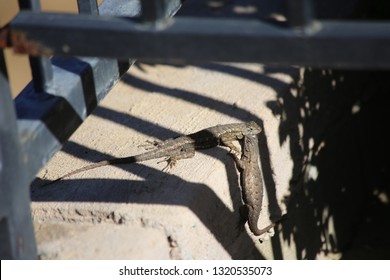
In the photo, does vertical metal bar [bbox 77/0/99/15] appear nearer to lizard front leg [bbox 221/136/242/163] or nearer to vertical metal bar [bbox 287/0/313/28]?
vertical metal bar [bbox 287/0/313/28]

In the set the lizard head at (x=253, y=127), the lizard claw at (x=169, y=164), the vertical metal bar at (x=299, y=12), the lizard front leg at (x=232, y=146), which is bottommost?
the lizard front leg at (x=232, y=146)

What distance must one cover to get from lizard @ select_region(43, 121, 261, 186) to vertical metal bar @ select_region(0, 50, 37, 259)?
1.32 metres

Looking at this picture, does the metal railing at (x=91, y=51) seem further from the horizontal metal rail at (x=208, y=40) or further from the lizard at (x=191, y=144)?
the lizard at (x=191, y=144)

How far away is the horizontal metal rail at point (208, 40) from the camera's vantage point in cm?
210

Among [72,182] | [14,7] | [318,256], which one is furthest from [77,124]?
[14,7]

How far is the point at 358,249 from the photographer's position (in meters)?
6.12

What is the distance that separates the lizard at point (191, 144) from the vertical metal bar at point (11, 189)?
1.32 metres

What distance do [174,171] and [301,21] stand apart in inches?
76.9

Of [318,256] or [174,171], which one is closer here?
[174,171]

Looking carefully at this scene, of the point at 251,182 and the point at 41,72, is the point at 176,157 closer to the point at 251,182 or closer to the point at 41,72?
the point at 251,182

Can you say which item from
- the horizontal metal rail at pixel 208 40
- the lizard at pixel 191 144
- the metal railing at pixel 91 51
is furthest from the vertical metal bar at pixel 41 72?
the lizard at pixel 191 144

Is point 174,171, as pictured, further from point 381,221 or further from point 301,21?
point 381,221

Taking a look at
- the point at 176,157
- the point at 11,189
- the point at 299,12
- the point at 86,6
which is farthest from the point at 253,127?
the point at 299,12

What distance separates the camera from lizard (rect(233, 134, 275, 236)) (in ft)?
13.9
